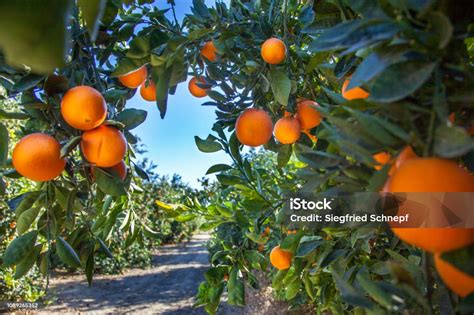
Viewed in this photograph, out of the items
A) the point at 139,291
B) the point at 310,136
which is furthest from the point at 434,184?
the point at 139,291

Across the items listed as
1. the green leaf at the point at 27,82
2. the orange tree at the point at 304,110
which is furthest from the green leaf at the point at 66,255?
the green leaf at the point at 27,82

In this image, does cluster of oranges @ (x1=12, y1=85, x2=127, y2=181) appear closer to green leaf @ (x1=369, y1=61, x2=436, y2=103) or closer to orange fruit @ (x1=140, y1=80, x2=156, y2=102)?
orange fruit @ (x1=140, y1=80, x2=156, y2=102)

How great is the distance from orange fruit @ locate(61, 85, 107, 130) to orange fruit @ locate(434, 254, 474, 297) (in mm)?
594

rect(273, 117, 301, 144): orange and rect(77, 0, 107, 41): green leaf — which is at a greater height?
rect(273, 117, 301, 144): orange

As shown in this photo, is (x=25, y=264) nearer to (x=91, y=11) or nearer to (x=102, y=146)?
(x=102, y=146)

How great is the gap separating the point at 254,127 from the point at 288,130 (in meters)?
0.11

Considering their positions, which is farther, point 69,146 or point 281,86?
point 281,86

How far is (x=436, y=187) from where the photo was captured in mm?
309

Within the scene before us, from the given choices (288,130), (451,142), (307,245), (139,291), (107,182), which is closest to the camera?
(451,142)

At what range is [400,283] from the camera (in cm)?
31

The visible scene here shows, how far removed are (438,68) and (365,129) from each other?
0.09 m

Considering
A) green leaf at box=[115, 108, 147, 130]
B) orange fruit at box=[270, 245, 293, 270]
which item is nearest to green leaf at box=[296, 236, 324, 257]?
orange fruit at box=[270, 245, 293, 270]


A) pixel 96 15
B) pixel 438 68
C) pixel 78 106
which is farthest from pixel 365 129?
pixel 78 106

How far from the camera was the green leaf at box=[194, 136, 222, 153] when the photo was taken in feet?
3.53
